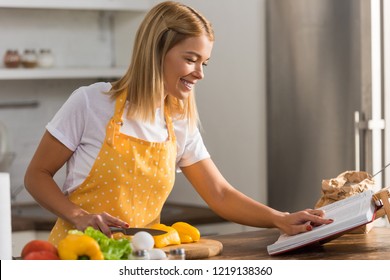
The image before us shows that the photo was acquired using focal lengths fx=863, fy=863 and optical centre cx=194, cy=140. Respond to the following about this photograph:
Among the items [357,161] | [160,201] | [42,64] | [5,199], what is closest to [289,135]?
[357,161]

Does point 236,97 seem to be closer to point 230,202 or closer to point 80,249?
point 230,202

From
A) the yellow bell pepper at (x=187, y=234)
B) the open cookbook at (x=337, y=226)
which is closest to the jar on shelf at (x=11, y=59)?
the yellow bell pepper at (x=187, y=234)

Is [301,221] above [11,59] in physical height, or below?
below

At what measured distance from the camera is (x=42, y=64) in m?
4.64

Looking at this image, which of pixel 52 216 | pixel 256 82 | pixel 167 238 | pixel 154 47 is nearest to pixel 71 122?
pixel 154 47

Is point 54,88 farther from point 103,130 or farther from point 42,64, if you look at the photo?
point 103,130

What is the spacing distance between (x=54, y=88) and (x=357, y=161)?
1.98m

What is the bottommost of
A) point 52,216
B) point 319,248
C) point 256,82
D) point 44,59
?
point 52,216

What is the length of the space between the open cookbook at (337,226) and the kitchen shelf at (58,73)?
2582mm

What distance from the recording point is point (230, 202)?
7.98 ft

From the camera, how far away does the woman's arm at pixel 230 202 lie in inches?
91.4

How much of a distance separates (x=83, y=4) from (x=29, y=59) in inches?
16.1

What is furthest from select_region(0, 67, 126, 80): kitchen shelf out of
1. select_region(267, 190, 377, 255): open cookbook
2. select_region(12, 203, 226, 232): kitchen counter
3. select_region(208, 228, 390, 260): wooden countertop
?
select_region(267, 190, 377, 255): open cookbook

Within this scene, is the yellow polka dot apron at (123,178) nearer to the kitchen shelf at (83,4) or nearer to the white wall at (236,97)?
the white wall at (236,97)
